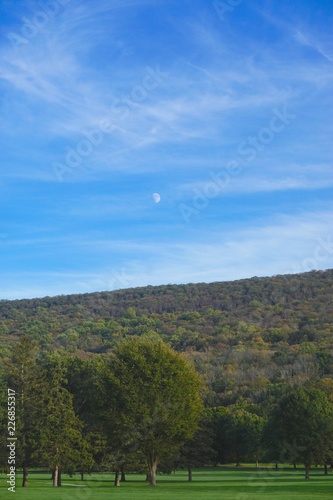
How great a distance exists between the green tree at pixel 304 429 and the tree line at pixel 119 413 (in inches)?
3.7

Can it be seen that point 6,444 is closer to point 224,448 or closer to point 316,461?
point 316,461

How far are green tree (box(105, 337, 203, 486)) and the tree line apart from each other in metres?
0.08

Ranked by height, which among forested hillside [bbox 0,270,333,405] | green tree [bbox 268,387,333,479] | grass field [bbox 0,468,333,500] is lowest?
grass field [bbox 0,468,333,500]

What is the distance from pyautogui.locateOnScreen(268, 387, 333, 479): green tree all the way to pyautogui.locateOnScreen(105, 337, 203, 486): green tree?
1395cm

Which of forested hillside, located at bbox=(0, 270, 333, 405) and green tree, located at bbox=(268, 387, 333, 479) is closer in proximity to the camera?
green tree, located at bbox=(268, 387, 333, 479)

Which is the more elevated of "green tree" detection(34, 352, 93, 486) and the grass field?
"green tree" detection(34, 352, 93, 486)

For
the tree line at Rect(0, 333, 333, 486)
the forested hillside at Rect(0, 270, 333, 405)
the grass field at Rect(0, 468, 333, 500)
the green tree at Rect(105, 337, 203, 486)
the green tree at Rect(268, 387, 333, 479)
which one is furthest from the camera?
the forested hillside at Rect(0, 270, 333, 405)

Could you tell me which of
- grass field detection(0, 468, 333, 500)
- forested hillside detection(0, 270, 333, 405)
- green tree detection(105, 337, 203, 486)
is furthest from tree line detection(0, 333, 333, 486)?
forested hillside detection(0, 270, 333, 405)

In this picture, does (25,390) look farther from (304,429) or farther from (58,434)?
(304,429)

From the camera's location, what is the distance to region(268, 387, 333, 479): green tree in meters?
61.6

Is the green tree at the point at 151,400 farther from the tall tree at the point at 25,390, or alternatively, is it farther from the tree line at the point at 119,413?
the tall tree at the point at 25,390

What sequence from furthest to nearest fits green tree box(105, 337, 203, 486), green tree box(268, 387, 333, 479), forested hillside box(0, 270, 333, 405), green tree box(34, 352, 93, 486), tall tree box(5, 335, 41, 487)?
forested hillside box(0, 270, 333, 405) → green tree box(268, 387, 333, 479) → tall tree box(5, 335, 41, 487) → green tree box(34, 352, 93, 486) → green tree box(105, 337, 203, 486)

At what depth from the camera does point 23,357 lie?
55.8 meters

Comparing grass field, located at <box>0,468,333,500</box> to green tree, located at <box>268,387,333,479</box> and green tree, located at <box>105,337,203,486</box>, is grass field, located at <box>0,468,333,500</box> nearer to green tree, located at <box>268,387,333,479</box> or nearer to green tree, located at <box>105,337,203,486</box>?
green tree, located at <box>105,337,203,486</box>
